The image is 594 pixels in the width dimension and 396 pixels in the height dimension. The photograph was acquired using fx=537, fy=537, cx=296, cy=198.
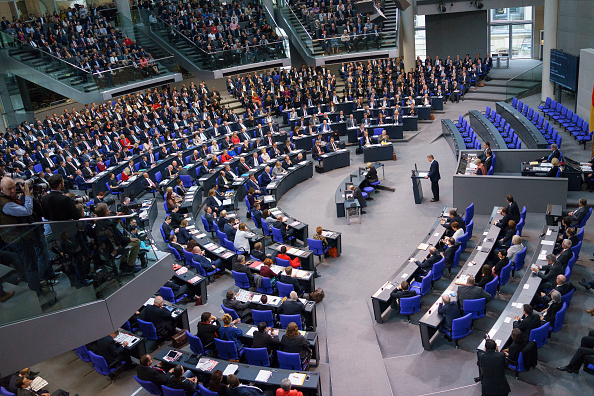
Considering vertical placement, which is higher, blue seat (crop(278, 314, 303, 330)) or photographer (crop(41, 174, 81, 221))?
photographer (crop(41, 174, 81, 221))

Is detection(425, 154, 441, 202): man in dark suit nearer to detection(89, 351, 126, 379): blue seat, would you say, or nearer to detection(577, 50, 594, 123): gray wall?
detection(577, 50, 594, 123): gray wall

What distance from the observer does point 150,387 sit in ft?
29.7

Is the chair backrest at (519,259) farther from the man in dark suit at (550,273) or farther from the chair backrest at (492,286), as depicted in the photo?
the chair backrest at (492,286)

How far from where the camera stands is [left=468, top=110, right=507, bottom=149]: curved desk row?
757 inches

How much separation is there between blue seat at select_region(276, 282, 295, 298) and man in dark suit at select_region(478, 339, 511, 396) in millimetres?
4492

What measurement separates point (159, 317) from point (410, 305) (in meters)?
5.07

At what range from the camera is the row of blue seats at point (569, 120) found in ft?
63.5

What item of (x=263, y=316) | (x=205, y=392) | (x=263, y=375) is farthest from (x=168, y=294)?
(x=263, y=375)

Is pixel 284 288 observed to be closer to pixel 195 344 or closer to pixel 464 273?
pixel 195 344

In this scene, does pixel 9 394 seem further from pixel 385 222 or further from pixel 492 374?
pixel 385 222

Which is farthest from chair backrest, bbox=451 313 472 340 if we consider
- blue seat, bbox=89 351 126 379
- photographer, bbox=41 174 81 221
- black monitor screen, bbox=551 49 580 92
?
black monitor screen, bbox=551 49 580 92

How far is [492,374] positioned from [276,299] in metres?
4.45

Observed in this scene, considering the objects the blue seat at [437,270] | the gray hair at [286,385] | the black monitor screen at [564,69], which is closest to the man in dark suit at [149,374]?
the gray hair at [286,385]

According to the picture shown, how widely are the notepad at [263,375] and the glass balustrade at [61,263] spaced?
2.63 metres
